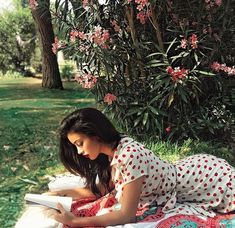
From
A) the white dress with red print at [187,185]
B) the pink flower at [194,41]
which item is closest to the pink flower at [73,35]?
the pink flower at [194,41]

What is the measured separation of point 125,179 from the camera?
2562 millimetres

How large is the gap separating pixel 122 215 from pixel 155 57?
8.38 feet

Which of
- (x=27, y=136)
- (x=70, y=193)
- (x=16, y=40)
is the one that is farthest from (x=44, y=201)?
(x=16, y=40)

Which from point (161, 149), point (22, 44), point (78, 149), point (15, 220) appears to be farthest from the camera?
point (22, 44)

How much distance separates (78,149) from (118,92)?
2.32 metres

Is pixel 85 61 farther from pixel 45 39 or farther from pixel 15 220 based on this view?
pixel 45 39

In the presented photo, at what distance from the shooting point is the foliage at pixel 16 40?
12.0 metres

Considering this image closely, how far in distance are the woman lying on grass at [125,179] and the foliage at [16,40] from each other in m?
9.37

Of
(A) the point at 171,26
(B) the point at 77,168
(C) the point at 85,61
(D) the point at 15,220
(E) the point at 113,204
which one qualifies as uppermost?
(A) the point at 171,26

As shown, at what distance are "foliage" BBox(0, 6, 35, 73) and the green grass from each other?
5.12 feet

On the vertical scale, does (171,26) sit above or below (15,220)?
above

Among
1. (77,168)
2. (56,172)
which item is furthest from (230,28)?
(77,168)

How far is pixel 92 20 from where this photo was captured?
4.75 metres

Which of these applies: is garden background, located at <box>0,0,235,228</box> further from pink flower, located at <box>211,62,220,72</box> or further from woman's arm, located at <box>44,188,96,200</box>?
woman's arm, located at <box>44,188,96,200</box>
